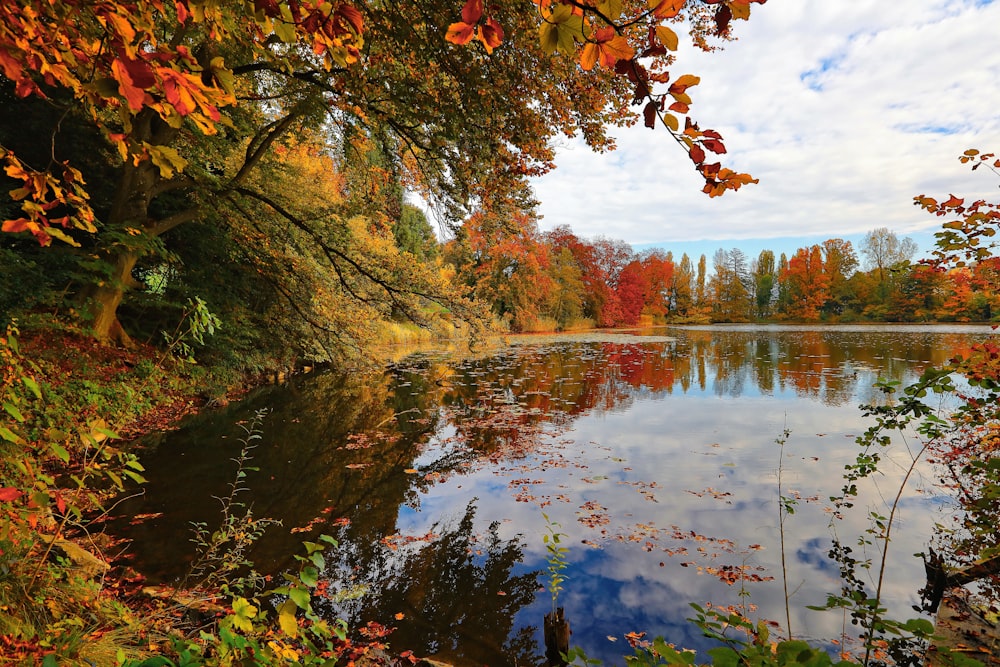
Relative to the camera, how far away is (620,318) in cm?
4169

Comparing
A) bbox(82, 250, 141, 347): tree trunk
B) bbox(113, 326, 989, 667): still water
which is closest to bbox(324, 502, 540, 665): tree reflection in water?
bbox(113, 326, 989, 667): still water

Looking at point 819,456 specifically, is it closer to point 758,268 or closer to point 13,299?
point 13,299

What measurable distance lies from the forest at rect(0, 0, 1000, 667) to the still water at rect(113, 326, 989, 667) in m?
0.57

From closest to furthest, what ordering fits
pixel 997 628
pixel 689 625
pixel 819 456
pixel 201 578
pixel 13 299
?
pixel 997 628
pixel 689 625
pixel 201 578
pixel 13 299
pixel 819 456

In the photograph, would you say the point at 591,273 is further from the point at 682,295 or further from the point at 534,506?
the point at 534,506

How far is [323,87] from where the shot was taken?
5.28m

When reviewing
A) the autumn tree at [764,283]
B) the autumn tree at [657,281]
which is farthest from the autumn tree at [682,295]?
the autumn tree at [764,283]

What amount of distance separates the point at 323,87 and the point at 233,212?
149 inches

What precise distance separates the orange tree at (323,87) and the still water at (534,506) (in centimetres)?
306

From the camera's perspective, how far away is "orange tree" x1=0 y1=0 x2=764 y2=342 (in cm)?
97

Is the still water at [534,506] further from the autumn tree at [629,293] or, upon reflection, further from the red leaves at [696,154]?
the autumn tree at [629,293]

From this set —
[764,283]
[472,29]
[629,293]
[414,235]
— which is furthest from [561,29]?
[764,283]

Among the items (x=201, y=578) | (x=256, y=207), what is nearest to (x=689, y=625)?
(x=201, y=578)

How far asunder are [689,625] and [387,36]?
5.50 metres
